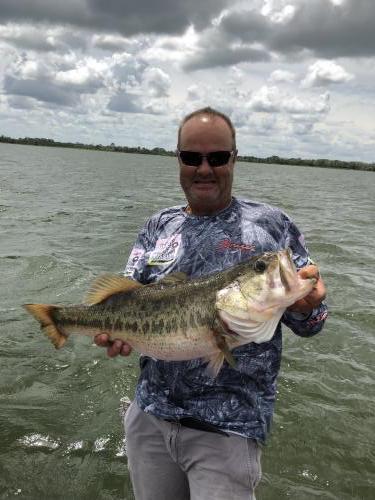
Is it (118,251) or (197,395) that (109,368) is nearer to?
(197,395)

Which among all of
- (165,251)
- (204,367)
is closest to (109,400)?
(165,251)

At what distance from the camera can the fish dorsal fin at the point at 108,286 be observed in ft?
13.5

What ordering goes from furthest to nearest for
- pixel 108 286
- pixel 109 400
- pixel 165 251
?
pixel 109 400, pixel 165 251, pixel 108 286

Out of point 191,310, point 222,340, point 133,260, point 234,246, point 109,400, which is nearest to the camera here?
point 222,340

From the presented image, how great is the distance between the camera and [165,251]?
4.30 metres

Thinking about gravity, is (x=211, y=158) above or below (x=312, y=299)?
above

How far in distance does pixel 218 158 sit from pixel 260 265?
1.22 meters

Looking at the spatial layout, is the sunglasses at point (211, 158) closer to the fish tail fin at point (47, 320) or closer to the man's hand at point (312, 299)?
the man's hand at point (312, 299)

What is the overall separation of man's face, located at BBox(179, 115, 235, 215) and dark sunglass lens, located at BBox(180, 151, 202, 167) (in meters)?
0.03

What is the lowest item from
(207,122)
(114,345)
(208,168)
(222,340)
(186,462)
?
(186,462)

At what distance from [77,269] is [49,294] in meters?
2.15

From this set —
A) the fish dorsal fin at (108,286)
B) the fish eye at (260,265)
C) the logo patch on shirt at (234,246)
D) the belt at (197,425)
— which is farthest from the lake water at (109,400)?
the fish eye at (260,265)

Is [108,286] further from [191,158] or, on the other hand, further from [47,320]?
[191,158]

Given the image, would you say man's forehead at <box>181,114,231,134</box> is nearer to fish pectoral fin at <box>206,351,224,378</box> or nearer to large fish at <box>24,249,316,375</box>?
large fish at <box>24,249,316,375</box>
